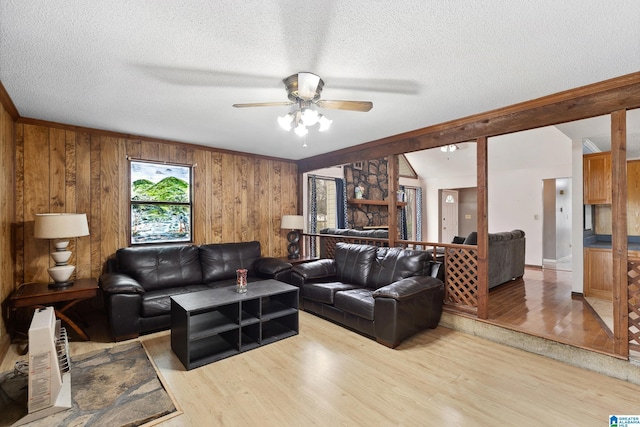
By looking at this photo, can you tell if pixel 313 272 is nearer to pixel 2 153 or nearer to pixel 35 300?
pixel 35 300

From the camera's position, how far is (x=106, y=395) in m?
2.19

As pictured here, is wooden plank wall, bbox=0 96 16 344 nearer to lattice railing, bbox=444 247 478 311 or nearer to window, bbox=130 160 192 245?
window, bbox=130 160 192 245

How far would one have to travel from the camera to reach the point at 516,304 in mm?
3904

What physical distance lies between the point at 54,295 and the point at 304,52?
3.34 m

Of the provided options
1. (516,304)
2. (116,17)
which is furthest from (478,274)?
(116,17)

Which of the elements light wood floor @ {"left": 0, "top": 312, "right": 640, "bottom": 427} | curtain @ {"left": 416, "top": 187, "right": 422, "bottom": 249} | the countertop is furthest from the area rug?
curtain @ {"left": 416, "top": 187, "right": 422, "bottom": 249}

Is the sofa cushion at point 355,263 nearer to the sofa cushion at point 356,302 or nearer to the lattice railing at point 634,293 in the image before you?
the sofa cushion at point 356,302

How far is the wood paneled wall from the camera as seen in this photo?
3.45 m

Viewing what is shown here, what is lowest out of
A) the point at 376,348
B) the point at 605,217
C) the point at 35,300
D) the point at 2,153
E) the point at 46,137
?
the point at 376,348

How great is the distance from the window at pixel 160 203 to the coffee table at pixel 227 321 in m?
1.71

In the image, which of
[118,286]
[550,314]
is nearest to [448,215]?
[550,314]

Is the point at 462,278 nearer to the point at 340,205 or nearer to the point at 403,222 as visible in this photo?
the point at 340,205

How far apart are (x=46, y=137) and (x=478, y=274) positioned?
5.33 meters

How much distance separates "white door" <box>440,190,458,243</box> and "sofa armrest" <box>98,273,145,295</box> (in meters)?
7.87
